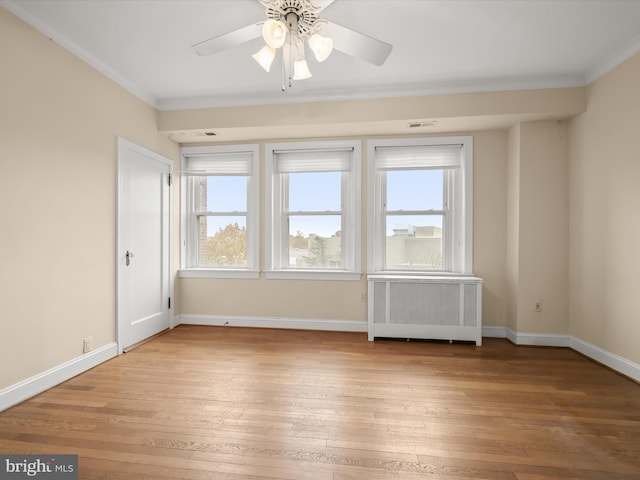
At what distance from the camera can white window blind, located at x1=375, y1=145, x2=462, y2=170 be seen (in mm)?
4098

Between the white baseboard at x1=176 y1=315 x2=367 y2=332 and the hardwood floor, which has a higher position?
the white baseboard at x1=176 y1=315 x2=367 y2=332

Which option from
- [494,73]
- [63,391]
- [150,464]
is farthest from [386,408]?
[494,73]

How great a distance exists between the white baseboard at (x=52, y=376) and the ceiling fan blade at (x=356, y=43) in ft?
10.6

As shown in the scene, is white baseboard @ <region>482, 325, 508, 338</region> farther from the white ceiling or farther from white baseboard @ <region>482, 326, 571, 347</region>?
the white ceiling

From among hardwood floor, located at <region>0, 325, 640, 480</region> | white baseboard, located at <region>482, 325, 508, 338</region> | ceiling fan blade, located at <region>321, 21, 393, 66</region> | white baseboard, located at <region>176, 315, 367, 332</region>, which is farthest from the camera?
white baseboard, located at <region>176, 315, 367, 332</region>

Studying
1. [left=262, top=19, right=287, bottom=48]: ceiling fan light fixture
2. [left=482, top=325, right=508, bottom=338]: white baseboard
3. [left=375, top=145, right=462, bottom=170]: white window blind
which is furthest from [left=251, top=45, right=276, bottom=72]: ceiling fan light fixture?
[left=482, top=325, right=508, bottom=338]: white baseboard

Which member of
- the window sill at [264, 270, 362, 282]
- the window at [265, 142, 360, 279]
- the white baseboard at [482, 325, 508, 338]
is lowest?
the white baseboard at [482, 325, 508, 338]

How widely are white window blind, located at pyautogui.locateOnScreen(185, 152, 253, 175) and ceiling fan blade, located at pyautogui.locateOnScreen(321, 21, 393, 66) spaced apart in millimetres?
2545

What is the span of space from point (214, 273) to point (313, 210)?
1.58m

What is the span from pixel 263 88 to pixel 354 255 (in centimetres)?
222

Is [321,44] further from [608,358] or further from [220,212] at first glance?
[608,358]

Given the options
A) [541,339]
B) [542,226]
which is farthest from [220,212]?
[541,339]

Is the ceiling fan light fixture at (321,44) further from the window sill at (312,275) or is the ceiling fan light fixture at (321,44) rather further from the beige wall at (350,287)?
the window sill at (312,275)

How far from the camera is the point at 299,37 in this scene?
2.24m
